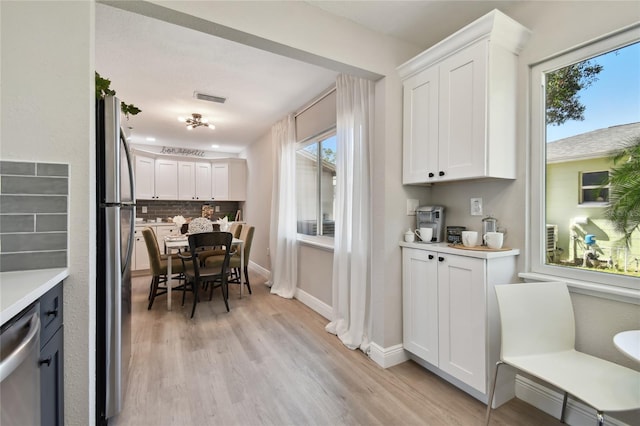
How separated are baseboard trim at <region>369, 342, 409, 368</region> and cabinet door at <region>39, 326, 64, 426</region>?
1897 mm

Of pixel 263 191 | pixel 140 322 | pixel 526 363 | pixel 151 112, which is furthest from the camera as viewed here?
pixel 263 191

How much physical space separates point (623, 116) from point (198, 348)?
3.34 meters

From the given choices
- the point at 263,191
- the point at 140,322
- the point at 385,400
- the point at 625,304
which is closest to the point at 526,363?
the point at 625,304

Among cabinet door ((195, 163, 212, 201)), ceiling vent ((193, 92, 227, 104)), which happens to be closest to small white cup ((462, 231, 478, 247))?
ceiling vent ((193, 92, 227, 104))

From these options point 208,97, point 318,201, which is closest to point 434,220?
point 318,201

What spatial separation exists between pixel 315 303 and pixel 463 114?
2.56 meters

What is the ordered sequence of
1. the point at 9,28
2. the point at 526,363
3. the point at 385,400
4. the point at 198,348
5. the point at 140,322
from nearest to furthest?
the point at 9,28
the point at 526,363
the point at 385,400
the point at 198,348
the point at 140,322

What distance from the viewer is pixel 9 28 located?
46.1 inches

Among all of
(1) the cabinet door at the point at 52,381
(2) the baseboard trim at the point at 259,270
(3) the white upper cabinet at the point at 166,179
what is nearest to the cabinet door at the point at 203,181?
(3) the white upper cabinet at the point at 166,179

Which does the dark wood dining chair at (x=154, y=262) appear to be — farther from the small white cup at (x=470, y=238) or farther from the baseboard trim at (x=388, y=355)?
the small white cup at (x=470, y=238)

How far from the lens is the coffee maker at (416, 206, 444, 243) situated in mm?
2211

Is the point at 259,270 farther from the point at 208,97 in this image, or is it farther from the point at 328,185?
the point at 208,97

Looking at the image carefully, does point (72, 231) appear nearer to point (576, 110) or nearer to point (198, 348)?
point (198, 348)

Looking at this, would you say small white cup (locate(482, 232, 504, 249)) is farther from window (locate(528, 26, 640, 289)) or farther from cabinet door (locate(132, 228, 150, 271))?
cabinet door (locate(132, 228, 150, 271))
